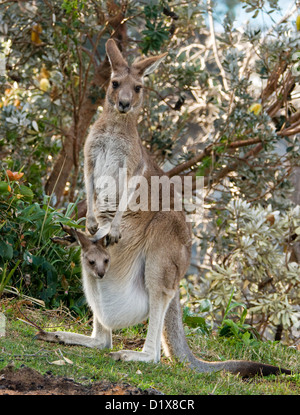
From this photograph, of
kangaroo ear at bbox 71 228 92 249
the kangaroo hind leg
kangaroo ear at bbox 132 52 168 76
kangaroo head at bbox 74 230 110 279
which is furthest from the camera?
kangaroo ear at bbox 132 52 168 76

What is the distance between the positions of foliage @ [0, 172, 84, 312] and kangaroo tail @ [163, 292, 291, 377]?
1.22 m

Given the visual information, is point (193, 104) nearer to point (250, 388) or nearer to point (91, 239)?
point (91, 239)

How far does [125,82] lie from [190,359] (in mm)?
2003

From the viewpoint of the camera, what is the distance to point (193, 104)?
865 centimetres

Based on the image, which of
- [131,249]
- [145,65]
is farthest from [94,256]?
[145,65]

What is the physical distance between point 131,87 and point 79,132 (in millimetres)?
2741

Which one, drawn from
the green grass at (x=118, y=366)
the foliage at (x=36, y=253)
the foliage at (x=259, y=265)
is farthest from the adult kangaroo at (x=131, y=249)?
the foliage at (x=259, y=265)

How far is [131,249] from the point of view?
14.2ft

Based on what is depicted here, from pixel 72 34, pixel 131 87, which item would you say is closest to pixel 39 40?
pixel 72 34

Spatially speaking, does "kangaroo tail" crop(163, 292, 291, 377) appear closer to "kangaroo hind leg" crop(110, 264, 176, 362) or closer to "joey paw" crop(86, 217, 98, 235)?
"kangaroo hind leg" crop(110, 264, 176, 362)

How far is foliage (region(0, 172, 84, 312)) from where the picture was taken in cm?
510

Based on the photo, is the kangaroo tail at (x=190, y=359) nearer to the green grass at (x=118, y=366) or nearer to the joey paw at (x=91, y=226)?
the green grass at (x=118, y=366)

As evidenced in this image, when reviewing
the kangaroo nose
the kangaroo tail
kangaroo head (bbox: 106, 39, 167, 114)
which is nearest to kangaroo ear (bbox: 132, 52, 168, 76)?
kangaroo head (bbox: 106, 39, 167, 114)
